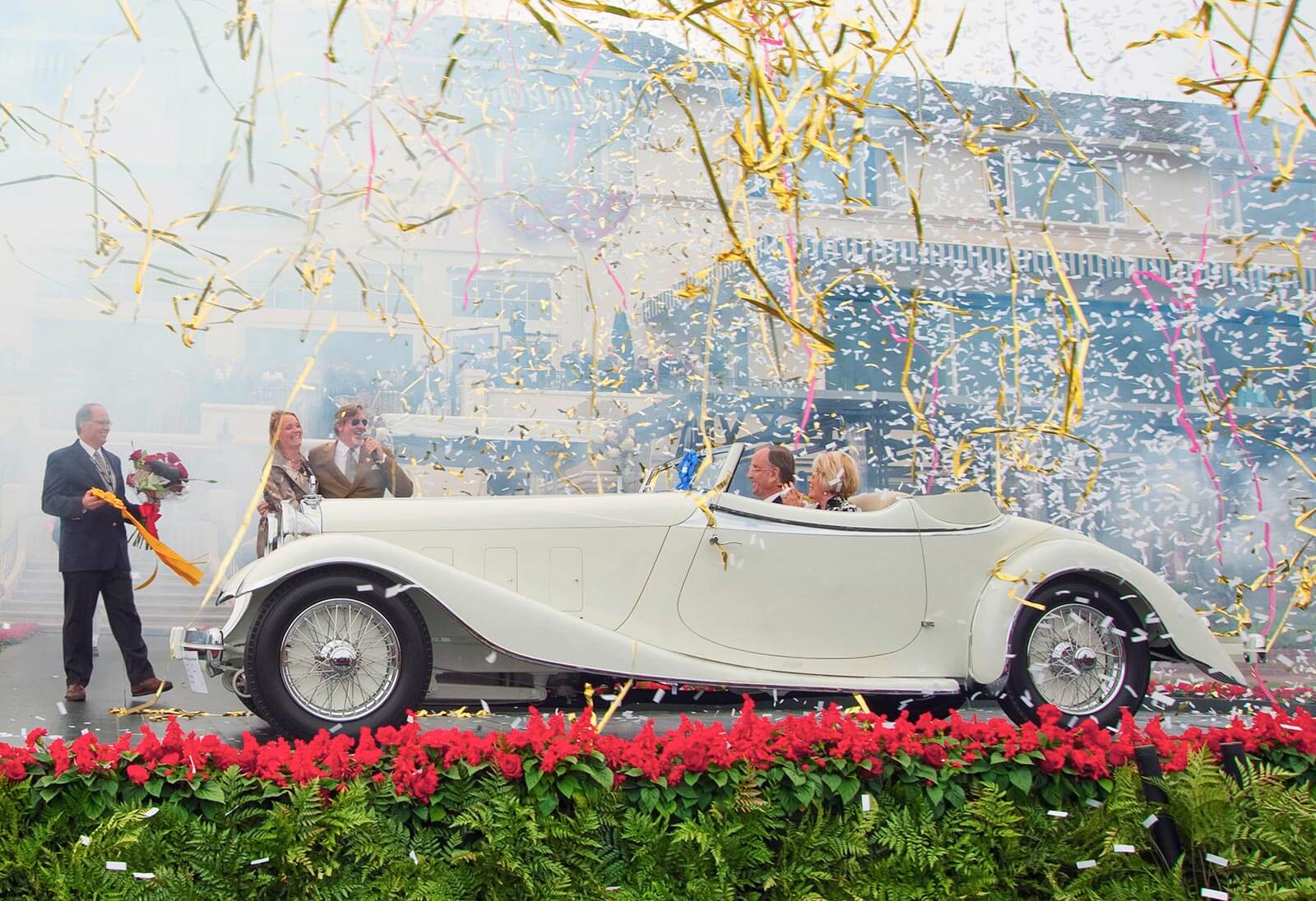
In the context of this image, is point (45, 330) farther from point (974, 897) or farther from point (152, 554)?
point (974, 897)

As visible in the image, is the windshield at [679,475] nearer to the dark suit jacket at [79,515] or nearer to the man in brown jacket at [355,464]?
the man in brown jacket at [355,464]

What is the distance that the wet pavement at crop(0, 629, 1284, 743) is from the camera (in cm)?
309

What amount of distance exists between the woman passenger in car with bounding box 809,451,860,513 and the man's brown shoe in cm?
223

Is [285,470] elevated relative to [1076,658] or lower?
elevated

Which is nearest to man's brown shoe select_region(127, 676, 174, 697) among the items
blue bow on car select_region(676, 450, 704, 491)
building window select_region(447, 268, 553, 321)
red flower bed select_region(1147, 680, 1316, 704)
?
building window select_region(447, 268, 553, 321)

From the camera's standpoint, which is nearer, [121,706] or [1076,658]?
[121,706]

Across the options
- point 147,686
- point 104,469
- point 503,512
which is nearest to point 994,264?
point 503,512

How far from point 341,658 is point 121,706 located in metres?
0.88

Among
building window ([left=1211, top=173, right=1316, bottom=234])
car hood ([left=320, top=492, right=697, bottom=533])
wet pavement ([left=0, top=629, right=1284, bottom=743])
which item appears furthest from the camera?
building window ([left=1211, top=173, right=1316, bottom=234])

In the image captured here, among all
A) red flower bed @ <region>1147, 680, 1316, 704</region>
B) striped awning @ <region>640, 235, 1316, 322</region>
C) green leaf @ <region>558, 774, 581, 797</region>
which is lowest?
red flower bed @ <region>1147, 680, 1316, 704</region>

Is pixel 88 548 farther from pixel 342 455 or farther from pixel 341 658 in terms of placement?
pixel 341 658

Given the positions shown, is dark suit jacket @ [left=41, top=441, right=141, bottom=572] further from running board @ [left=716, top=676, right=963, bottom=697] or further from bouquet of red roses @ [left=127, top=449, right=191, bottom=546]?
running board @ [left=716, top=676, right=963, bottom=697]

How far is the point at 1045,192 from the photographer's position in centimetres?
401

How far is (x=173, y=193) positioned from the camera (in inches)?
145
